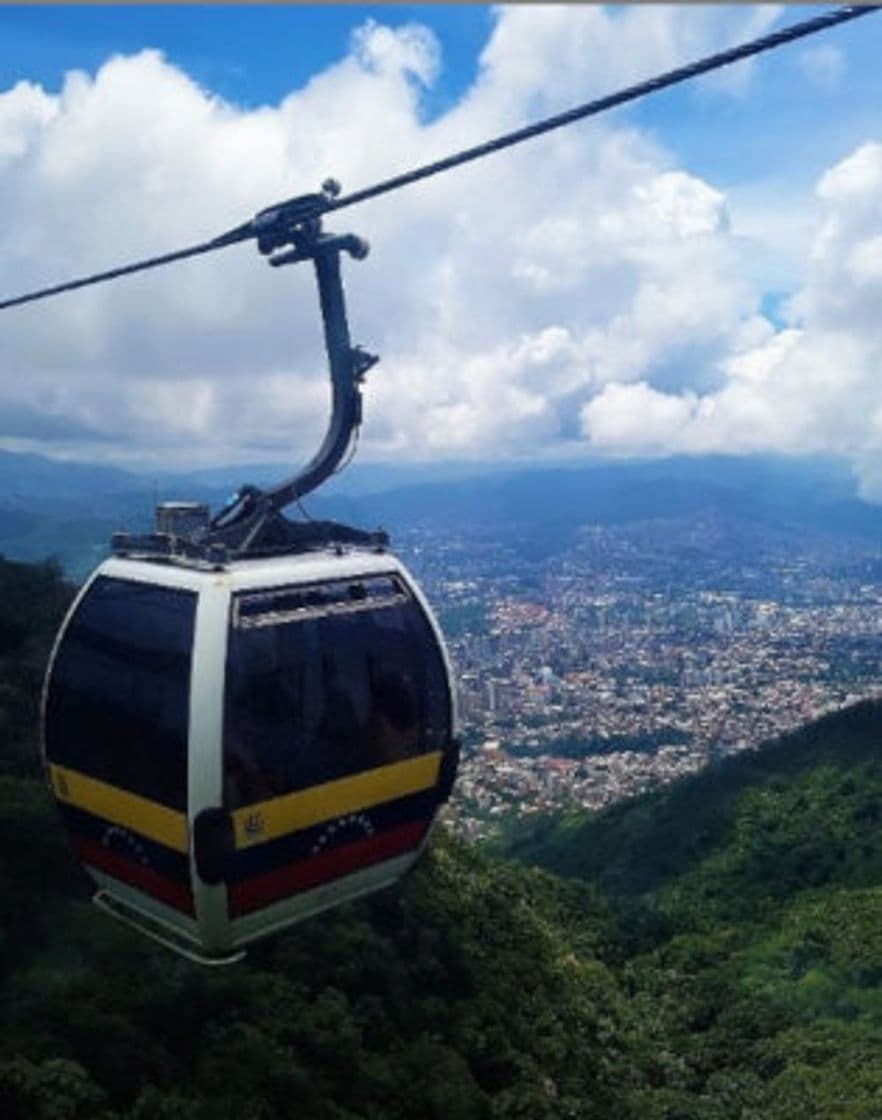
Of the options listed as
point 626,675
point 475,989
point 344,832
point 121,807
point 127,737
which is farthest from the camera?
point 626,675

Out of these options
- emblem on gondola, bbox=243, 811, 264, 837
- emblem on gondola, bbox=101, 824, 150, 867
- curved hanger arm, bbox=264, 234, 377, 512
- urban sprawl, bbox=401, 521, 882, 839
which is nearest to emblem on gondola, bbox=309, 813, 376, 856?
emblem on gondola, bbox=243, 811, 264, 837

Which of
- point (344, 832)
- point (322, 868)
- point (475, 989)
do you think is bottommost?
point (475, 989)

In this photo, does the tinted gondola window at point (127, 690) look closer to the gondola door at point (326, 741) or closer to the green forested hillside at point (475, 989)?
the gondola door at point (326, 741)

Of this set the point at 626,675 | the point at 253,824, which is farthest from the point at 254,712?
the point at 626,675

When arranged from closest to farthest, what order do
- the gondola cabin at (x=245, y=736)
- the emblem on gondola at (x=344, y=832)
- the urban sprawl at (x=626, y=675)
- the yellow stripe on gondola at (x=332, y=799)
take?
the gondola cabin at (x=245, y=736)
the yellow stripe on gondola at (x=332, y=799)
the emblem on gondola at (x=344, y=832)
the urban sprawl at (x=626, y=675)

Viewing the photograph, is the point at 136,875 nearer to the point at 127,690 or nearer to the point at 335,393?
the point at 127,690

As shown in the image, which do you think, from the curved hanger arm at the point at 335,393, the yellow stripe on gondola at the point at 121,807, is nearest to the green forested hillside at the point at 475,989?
the yellow stripe on gondola at the point at 121,807

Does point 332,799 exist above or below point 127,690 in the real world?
below

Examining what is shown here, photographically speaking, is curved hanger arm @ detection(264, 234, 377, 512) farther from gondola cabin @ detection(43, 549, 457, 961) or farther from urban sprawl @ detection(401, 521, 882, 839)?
urban sprawl @ detection(401, 521, 882, 839)
